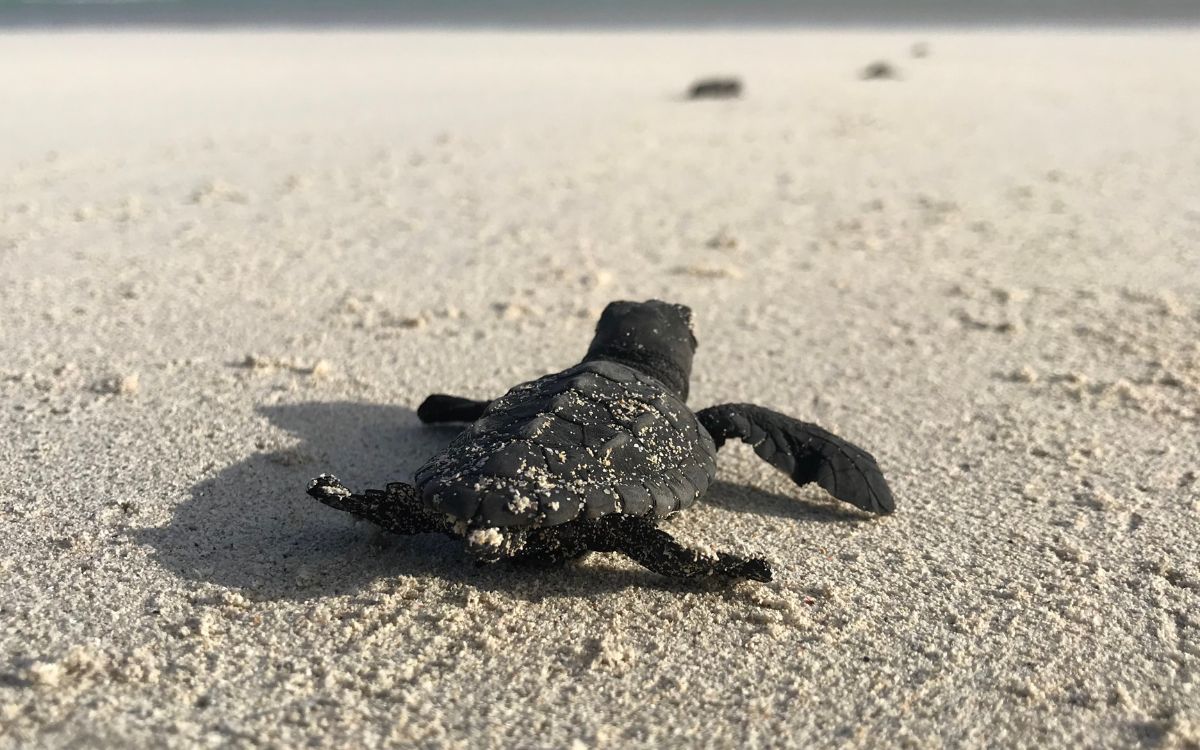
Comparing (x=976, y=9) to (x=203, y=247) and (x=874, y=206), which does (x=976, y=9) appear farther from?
(x=203, y=247)

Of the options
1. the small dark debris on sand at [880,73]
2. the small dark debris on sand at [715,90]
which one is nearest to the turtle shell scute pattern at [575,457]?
the small dark debris on sand at [715,90]

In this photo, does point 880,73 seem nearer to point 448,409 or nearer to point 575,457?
point 448,409

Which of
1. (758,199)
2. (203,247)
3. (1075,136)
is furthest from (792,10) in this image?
(203,247)

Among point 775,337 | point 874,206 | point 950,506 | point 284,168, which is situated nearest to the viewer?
point 950,506

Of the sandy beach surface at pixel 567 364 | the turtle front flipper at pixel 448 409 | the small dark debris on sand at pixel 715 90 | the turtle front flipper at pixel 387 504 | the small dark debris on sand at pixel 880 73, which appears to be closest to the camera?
the sandy beach surface at pixel 567 364

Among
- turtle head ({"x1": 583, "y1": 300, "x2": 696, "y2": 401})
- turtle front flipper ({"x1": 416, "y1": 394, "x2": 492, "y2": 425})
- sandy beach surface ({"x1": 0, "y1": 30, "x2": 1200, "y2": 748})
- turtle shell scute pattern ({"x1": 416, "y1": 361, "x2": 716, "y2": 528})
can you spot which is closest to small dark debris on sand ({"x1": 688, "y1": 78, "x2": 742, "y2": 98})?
sandy beach surface ({"x1": 0, "y1": 30, "x2": 1200, "y2": 748})

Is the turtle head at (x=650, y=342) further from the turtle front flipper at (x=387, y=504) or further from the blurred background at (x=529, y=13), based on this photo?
the blurred background at (x=529, y=13)

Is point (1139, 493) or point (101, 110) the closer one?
point (1139, 493)
